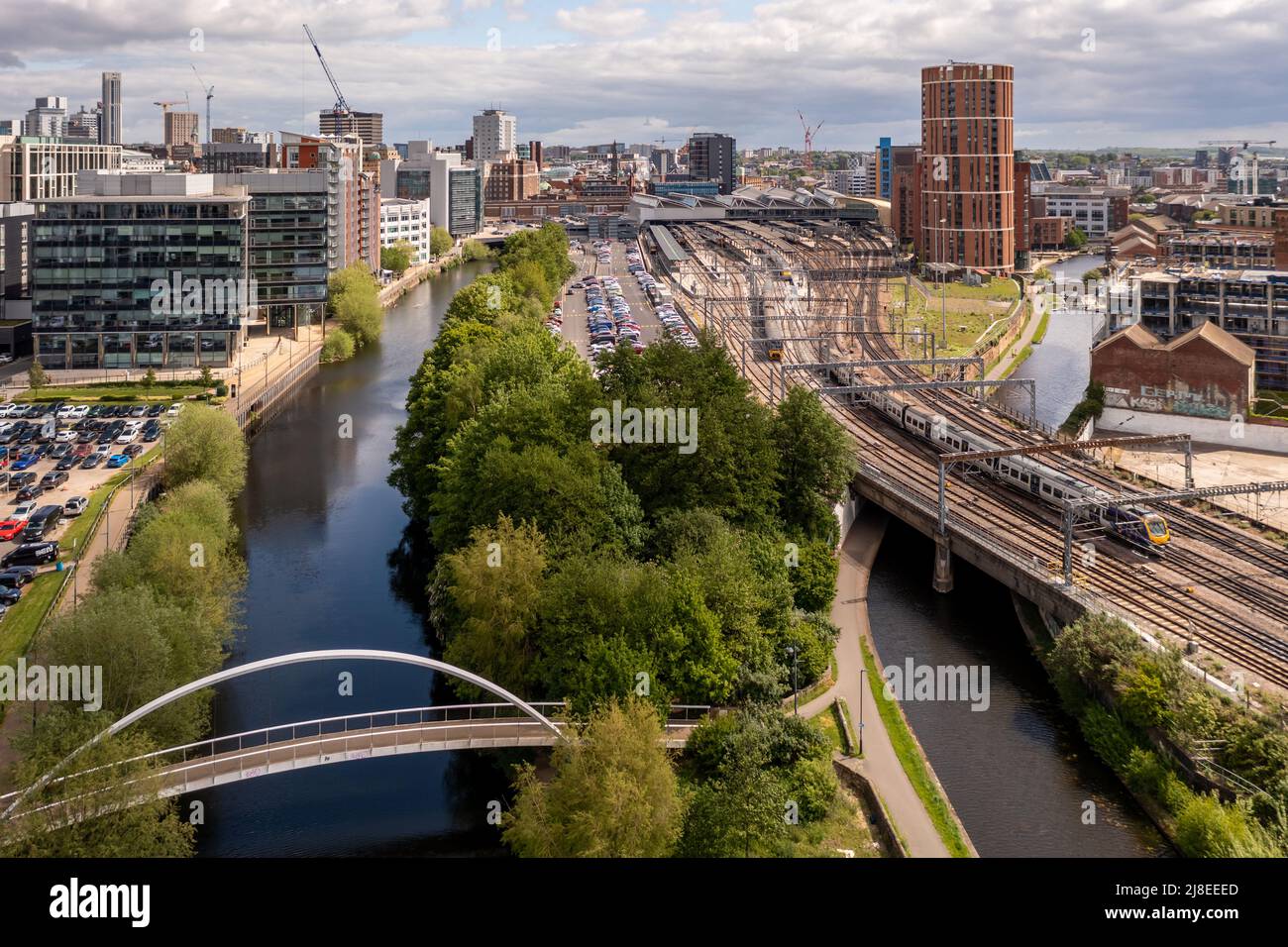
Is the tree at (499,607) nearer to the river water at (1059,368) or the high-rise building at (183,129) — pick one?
the river water at (1059,368)

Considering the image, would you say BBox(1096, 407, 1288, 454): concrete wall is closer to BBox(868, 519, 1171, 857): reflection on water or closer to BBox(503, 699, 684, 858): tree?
BBox(868, 519, 1171, 857): reflection on water

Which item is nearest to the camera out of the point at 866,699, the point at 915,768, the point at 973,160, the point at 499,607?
the point at 915,768

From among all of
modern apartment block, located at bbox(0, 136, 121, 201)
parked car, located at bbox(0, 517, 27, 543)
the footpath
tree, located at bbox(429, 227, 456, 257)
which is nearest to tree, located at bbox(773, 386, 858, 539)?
the footpath

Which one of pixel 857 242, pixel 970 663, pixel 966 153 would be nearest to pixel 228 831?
pixel 970 663

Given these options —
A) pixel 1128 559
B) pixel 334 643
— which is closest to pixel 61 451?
pixel 334 643

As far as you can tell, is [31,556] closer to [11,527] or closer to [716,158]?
[11,527]

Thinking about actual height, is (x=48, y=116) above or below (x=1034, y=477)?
above
